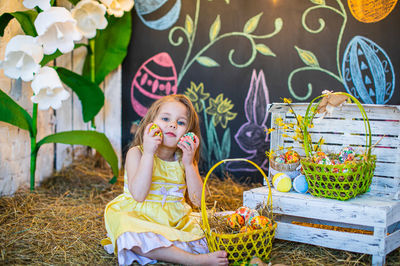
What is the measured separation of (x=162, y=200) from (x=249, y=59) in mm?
1509

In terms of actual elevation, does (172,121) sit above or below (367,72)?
below

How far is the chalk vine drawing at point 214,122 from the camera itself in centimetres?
313

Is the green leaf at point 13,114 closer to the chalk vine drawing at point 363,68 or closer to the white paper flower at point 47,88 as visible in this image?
the white paper flower at point 47,88

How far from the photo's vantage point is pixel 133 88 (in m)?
3.44

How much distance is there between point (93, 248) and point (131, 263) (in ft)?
1.05

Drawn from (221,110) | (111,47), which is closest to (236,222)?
(221,110)

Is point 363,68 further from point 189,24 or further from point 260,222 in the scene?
point 260,222

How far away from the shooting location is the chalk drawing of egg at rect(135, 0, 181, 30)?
3262 millimetres

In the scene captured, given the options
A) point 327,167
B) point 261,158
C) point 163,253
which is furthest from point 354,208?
point 261,158

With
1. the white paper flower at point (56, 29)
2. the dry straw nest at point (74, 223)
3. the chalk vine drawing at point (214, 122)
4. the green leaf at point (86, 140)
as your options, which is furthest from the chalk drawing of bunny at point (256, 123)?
the white paper flower at point (56, 29)

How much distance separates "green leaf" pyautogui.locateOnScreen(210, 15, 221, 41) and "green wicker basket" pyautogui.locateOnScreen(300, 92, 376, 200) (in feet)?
4.80

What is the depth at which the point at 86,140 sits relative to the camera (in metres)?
2.79

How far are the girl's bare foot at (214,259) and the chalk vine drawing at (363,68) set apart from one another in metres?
1.65

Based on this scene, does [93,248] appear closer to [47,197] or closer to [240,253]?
[240,253]
